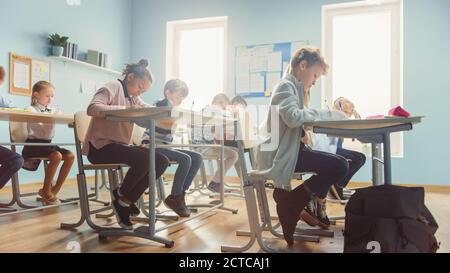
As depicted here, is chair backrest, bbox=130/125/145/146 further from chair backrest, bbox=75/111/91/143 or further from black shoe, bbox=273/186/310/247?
black shoe, bbox=273/186/310/247

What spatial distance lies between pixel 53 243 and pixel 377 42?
409 cm

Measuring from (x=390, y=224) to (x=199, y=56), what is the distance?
4.46 m

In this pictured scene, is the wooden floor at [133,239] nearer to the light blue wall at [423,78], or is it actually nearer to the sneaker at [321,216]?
the sneaker at [321,216]

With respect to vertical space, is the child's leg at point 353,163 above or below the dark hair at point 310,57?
below

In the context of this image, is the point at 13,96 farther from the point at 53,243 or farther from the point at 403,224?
the point at 403,224

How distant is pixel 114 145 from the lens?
→ 74.9 inches

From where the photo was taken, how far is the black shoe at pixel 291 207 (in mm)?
1680

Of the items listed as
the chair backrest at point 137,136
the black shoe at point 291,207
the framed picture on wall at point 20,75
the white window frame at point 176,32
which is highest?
the white window frame at point 176,32

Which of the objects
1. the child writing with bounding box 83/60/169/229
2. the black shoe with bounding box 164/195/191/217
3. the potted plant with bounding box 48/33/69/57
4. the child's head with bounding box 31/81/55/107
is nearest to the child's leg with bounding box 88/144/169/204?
the child writing with bounding box 83/60/169/229

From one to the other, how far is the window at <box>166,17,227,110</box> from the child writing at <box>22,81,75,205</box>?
7.65 ft

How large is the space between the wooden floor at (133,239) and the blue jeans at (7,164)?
25 centimetres

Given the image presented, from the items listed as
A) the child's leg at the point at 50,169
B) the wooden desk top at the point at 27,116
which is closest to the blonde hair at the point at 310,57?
the wooden desk top at the point at 27,116
